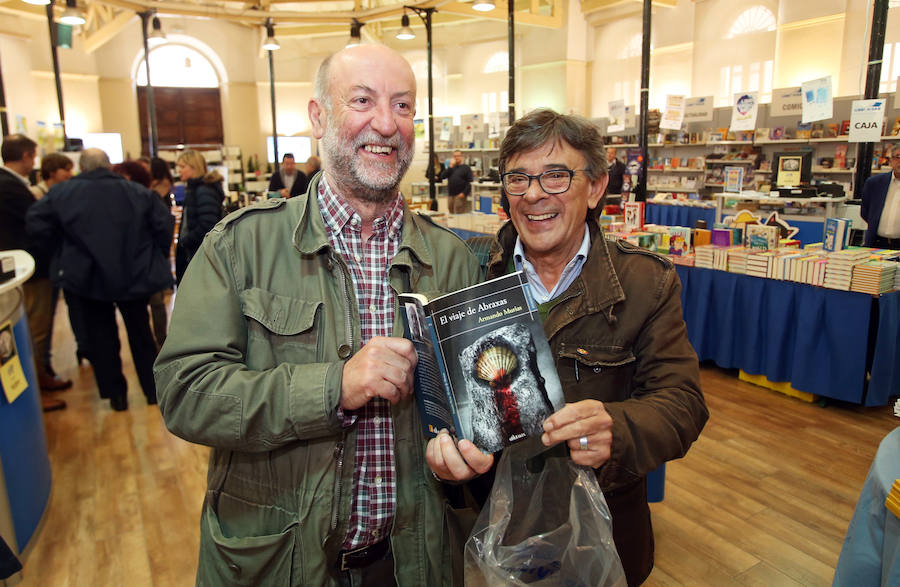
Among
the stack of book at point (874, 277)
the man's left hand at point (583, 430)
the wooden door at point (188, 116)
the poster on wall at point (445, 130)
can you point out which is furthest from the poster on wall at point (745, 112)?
the wooden door at point (188, 116)

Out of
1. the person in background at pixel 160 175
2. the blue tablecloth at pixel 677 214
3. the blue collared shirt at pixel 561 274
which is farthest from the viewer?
the blue tablecloth at pixel 677 214

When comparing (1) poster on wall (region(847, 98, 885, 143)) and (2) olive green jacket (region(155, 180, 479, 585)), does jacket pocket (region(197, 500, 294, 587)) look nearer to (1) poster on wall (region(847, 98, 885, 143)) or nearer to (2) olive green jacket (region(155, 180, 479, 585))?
(2) olive green jacket (region(155, 180, 479, 585))

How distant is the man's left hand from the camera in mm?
1074

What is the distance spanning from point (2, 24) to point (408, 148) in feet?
51.6

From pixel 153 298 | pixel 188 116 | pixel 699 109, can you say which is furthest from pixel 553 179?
pixel 188 116

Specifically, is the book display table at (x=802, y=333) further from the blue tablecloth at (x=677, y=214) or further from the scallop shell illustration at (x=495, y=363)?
the blue tablecloth at (x=677, y=214)

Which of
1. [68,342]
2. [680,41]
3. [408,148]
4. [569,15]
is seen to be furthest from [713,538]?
[569,15]

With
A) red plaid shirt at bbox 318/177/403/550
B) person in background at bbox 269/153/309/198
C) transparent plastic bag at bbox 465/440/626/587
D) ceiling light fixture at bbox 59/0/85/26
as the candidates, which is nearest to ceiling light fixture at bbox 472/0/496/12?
person in background at bbox 269/153/309/198

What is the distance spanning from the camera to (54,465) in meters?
3.52

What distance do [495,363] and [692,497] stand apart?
99.2 inches

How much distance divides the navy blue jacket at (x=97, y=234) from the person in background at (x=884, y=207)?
6.07m

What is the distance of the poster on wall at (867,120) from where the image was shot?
510 cm

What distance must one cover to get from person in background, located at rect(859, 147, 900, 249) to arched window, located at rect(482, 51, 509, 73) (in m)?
12.1

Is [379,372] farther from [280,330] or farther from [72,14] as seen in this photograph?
[72,14]
